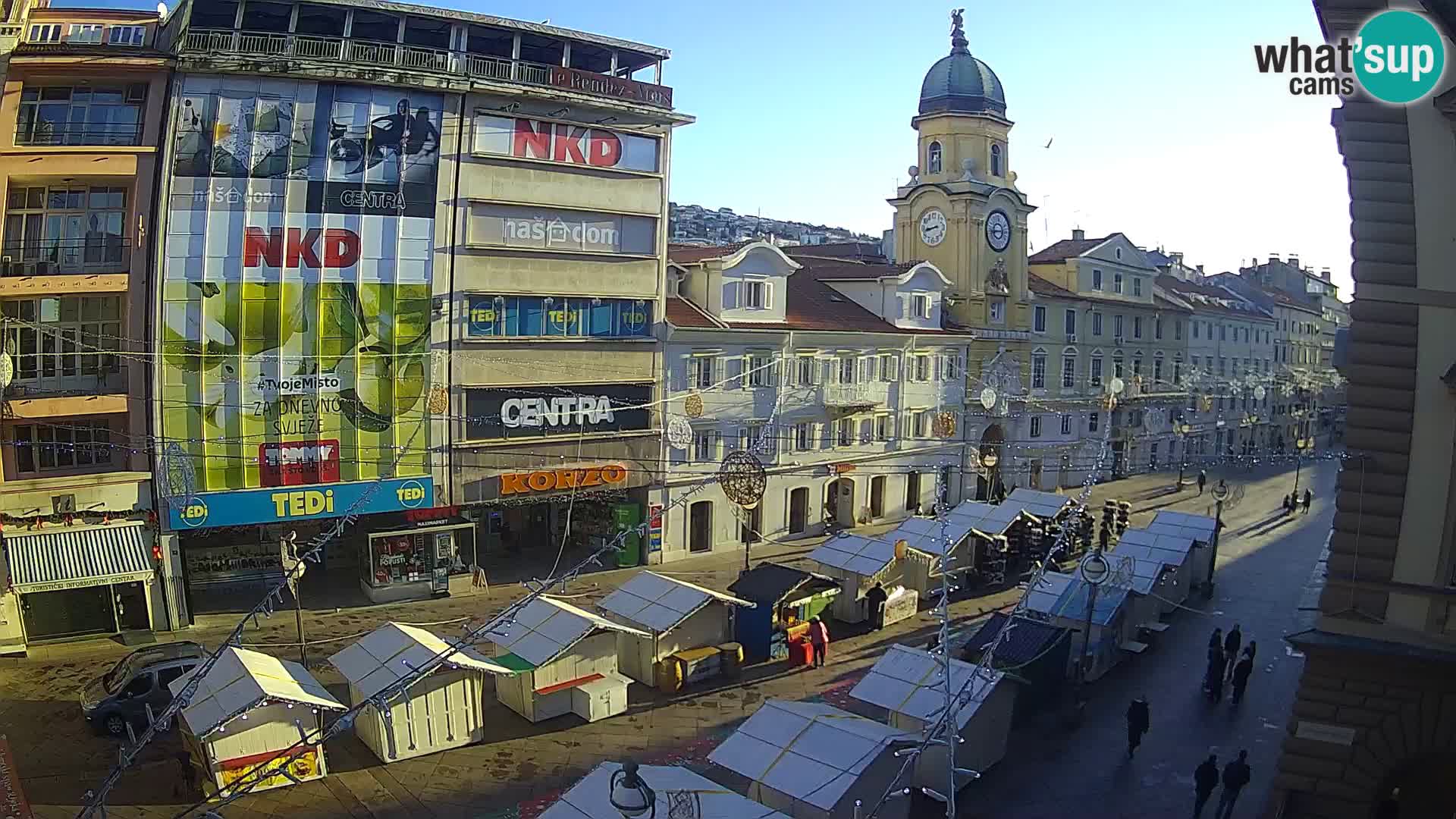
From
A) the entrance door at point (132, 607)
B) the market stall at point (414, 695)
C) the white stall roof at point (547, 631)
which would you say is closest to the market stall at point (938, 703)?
the white stall roof at point (547, 631)

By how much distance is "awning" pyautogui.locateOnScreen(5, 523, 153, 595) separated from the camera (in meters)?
23.5

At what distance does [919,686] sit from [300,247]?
19.5 metres

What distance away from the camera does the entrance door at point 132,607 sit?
24.8 meters

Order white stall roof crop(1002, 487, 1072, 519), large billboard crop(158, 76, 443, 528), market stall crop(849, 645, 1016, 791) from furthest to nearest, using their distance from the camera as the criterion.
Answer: white stall roof crop(1002, 487, 1072, 519), large billboard crop(158, 76, 443, 528), market stall crop(849, 645, 1016, 791)

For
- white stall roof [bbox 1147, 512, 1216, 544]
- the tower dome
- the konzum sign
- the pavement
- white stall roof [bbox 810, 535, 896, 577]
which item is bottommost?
the pavement

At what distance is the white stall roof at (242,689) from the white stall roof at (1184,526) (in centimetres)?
2379

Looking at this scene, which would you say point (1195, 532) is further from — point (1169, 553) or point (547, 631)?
point (547, 631)

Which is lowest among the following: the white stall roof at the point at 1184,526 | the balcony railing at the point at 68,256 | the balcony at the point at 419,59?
the white stall roof at the point at 1184,526

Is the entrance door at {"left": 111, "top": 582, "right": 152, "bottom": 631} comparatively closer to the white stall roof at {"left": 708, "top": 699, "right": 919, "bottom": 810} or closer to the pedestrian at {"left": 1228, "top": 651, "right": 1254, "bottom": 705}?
the white stall roof at {"left": 708, "top": 699, "right": 919, "bottom": 810}

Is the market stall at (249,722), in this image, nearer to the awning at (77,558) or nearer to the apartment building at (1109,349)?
the awning at (77,558)

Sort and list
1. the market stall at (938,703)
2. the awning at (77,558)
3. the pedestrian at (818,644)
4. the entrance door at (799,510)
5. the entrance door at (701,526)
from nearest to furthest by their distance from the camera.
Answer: the market stall at (938,703) < the awning at (77,558) < the pedestrian at (818,644) < the entrance door at (701,526) < the entrance door at (799,510)

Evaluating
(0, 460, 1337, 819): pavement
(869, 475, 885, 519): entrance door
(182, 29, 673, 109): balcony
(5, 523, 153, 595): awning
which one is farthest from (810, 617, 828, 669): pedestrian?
(869, 475, 885, 519): entrance door

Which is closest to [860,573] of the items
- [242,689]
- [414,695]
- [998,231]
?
[414,695]

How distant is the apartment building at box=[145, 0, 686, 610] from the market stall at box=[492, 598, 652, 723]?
891 centimetres
